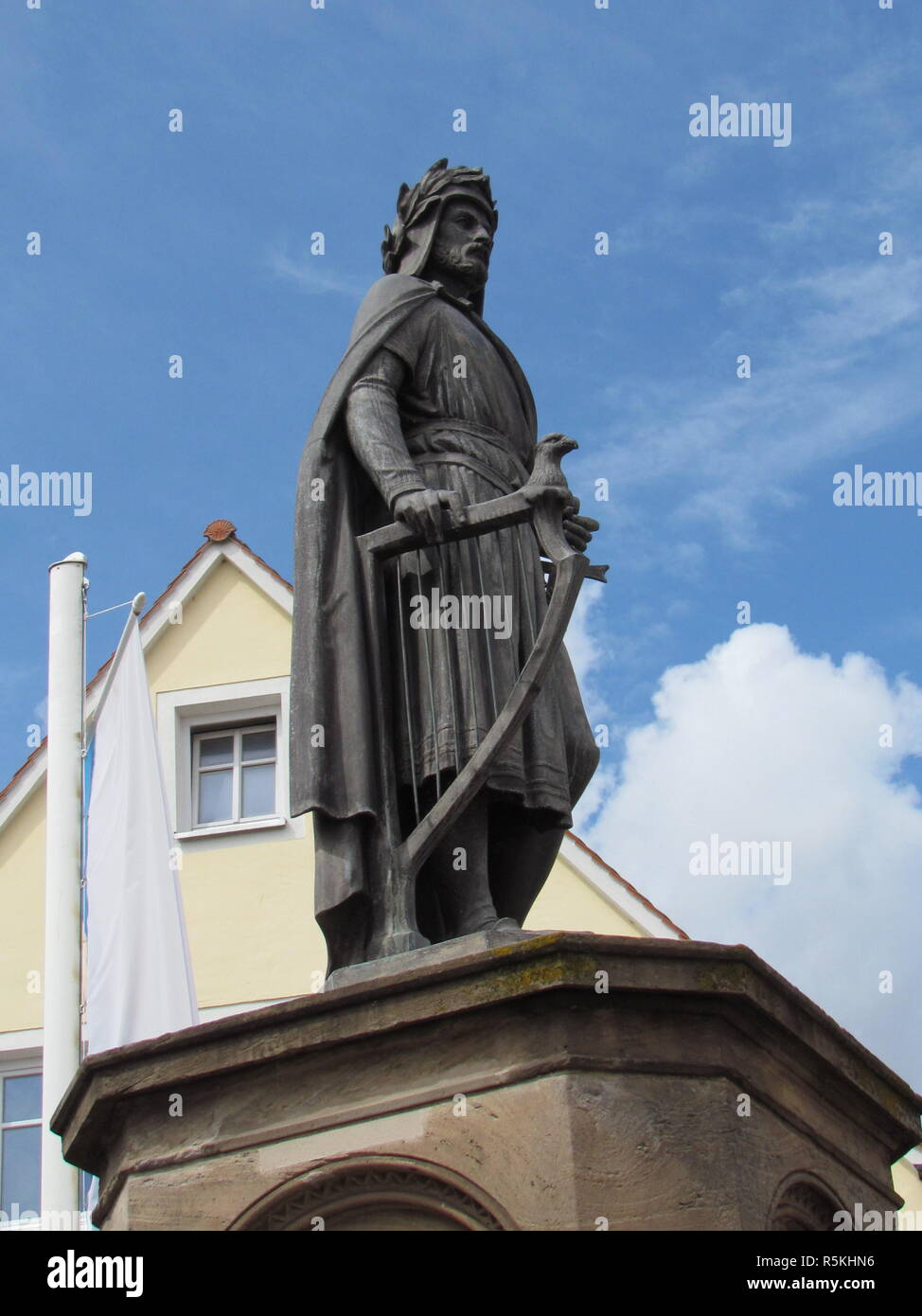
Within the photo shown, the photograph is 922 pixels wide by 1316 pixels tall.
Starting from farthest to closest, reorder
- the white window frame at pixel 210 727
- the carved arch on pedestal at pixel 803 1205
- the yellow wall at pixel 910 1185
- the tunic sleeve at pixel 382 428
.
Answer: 1. the white window frame at pixel 210 727
2. the yellow wall at pixel 910 1185
3. the tunic sleeve at pixel 382 428
4. the carved arch on pedestal at pixel 803 1205

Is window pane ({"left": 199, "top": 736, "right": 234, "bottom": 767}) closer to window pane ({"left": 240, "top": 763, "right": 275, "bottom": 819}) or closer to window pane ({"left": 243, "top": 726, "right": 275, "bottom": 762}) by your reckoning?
window pane ({"left": 243, "top": 726, "right": 275, "bottom": 762})

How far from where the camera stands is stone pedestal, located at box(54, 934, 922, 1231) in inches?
236

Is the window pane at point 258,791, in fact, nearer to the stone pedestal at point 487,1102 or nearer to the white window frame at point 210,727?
the white window frame at point 210,727

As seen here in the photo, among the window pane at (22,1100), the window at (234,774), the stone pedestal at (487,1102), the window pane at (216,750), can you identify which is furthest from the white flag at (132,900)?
the stone pedestal at (487,1102)

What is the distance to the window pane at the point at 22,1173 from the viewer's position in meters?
16.7

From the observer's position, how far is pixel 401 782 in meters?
7.19

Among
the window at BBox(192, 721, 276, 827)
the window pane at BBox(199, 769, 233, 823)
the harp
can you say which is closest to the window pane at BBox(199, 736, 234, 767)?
the window at BBox(192, 721, 276, 827)

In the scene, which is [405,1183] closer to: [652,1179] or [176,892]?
[652,1179]

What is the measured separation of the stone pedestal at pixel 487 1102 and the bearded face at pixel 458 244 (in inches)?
101

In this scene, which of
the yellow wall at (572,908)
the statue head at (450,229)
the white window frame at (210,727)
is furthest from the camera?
the white window frame at (210,727)

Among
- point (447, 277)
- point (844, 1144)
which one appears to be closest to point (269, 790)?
point (447, 277)

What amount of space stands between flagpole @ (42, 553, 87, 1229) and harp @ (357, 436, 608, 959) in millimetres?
4879
